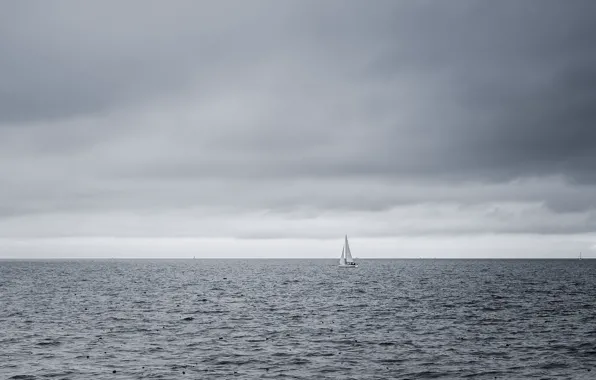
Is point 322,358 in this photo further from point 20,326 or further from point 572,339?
point 20,326

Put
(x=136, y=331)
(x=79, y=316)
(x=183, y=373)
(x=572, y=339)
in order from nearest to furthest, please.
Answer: (x=183, y=373)
(x=572, y=339)
(x=136, y=331)
(x=79, y=316)

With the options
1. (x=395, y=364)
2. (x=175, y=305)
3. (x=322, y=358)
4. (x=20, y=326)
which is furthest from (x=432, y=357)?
(x=175, y=305)

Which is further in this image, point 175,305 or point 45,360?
point 175,305

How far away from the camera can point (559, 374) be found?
37312 mm

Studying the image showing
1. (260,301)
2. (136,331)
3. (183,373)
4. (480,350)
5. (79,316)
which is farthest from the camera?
(260,301)

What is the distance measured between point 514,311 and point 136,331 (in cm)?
Answer: 4882

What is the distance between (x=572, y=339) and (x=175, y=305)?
53790 mm

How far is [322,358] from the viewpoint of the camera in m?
42.3

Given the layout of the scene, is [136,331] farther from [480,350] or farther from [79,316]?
[480,350]

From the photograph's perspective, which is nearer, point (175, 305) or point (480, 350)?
point (480, 350)

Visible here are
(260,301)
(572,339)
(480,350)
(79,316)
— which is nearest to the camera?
(480,350)

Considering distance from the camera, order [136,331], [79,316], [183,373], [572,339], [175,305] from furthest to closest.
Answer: [175,305] < [79,316] < [136,331] < [572,339] < [183,373]

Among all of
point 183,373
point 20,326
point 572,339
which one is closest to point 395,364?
point 183,373

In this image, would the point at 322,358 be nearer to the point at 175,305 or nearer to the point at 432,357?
the point at 432,357
